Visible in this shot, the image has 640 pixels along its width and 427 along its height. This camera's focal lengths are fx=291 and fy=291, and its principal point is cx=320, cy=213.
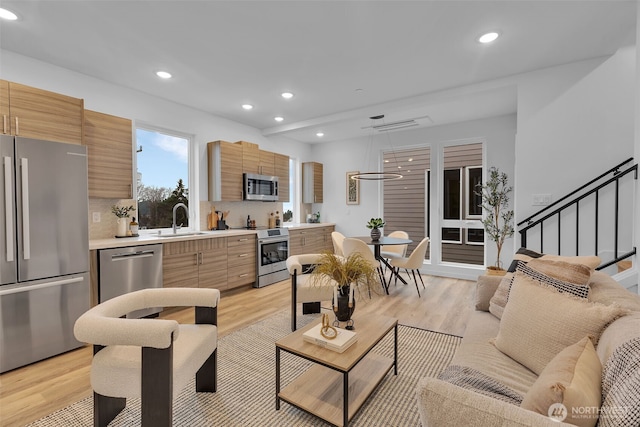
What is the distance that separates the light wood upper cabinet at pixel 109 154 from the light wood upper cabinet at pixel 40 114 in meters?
0.37

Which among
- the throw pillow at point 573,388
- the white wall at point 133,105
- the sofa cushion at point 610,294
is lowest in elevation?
the throw pillow at point 573,388

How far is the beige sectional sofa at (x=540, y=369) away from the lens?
798 mm

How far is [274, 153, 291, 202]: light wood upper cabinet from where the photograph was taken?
18.2 feet

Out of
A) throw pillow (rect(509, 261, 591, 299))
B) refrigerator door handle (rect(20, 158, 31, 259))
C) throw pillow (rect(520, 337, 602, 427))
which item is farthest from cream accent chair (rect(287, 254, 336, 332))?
refrigerator door handle (rect(20, 158, 31, 259))

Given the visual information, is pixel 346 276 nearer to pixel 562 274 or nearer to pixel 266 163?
pixel 562 274

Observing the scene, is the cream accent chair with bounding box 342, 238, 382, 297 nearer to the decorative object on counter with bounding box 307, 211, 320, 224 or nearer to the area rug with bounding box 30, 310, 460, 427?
the area rug with bounding box 30, 310, 460, 427

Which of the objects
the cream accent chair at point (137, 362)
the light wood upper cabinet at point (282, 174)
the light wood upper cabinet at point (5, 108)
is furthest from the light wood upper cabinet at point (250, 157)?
the cream accent chair at point (137, 362)

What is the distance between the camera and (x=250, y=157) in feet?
16.3

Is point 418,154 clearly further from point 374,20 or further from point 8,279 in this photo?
point 8,279

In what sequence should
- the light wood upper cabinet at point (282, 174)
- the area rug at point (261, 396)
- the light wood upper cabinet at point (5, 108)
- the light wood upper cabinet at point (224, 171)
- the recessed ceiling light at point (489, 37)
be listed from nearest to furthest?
the area rug at point (261, 396)
the light wood upper cabinet at point (5, 108)
the recessed ceiling light at point (489, 37)
the light wood upper cabinet at point (224, 171)
the light wood upper cabinet at point (282, 174)

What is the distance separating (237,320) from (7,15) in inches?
131

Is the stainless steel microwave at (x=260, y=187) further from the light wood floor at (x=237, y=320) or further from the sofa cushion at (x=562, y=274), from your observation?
the sofa cushion at (x=562, y=274)

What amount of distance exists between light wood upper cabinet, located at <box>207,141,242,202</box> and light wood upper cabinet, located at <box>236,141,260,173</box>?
0.34 feet

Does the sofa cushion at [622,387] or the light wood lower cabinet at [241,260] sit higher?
the sofa cushion at [622,387]
